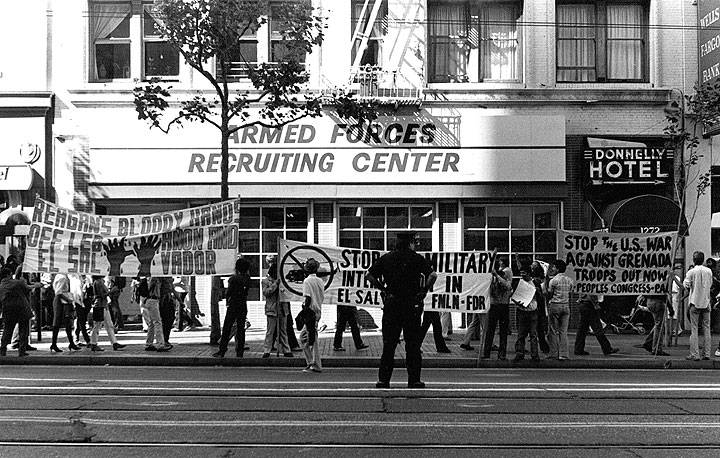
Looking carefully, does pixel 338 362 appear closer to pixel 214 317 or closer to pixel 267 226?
pixel 214 317

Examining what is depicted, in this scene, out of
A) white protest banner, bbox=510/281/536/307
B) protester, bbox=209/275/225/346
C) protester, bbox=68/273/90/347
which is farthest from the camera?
protester, bbox=209/275/225/346

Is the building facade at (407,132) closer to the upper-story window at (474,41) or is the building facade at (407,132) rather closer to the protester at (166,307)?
the upper-story window at (474,41)

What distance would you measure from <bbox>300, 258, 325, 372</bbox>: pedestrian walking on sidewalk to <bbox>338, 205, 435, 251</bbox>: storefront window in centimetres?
901

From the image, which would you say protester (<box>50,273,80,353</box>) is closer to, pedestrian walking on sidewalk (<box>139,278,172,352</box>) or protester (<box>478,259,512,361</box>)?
pedestrian walking on sidewalk (<box>139,278,172,352</box>)

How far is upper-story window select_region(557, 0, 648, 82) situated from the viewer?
23828 mm

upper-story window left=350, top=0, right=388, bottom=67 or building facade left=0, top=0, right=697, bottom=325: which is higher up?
upper-story window left=350, top=0, right=388, bottom=67

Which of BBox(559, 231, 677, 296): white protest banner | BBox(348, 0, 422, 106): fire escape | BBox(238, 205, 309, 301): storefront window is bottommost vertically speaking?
BBox(559, 231, 677, 296): white protest banner

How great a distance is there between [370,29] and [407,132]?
9.48 feet

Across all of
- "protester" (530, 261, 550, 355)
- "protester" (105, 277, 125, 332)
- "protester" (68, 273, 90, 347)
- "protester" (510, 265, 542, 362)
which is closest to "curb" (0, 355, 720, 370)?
"protester" (510, 265, 542, 362)

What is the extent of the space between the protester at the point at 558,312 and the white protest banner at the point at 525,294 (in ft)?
2.33

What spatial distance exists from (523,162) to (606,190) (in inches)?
89.5

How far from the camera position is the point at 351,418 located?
9.36m

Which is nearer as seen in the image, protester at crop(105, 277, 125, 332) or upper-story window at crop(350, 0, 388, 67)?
protester at crop(105, 277, 125, 332)

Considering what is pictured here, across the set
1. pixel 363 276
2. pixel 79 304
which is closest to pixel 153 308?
pixel 79 304
